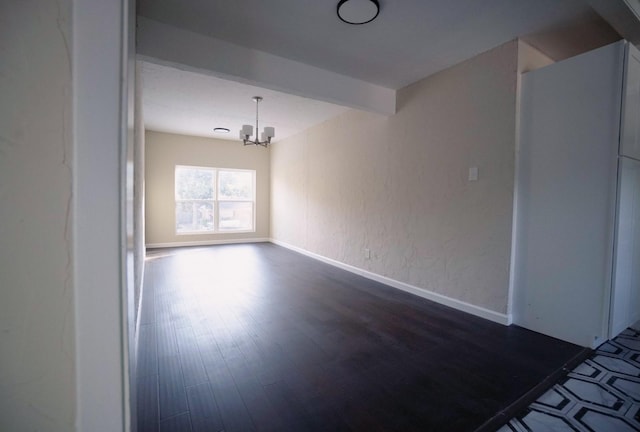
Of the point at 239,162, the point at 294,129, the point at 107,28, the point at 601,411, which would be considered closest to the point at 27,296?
the point at 107,28

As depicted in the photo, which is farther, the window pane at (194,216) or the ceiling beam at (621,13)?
the window pane at (194,216)

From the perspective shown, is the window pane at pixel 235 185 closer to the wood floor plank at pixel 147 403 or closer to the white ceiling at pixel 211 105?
the white ceiling at pixel 211 105

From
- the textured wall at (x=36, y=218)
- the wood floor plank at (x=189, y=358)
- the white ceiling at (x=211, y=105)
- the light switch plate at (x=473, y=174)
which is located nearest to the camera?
the textured wall at (x=36, y=218)

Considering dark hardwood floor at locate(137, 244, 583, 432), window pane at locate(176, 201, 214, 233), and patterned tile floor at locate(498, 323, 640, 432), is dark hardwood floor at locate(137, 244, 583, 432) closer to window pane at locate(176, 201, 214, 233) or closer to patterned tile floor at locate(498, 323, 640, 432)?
patterned tile floor at locate(498, 323, 640, 432)

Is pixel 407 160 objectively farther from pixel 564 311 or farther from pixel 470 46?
pixel 564 311

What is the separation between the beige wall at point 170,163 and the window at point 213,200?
0.49 ft

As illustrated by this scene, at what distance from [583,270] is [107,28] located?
3.07 m

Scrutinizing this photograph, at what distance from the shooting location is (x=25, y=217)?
0.49 meters

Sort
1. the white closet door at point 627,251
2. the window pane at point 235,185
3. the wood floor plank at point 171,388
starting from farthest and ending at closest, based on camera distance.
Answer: the window pane at point 235,185 < the white closet door at point 627,251 < the wood floor plank at point 171,388

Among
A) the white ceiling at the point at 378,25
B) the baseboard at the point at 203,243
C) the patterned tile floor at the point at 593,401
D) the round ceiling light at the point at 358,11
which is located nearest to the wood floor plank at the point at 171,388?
the patterned tile floor at the point at 593,401

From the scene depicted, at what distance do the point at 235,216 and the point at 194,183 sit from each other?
1.22m

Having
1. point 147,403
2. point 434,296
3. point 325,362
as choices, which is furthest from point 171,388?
point 434,296

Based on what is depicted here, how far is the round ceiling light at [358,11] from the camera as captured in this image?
1998mm

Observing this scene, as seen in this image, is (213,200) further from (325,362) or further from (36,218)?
→ (36,218)
